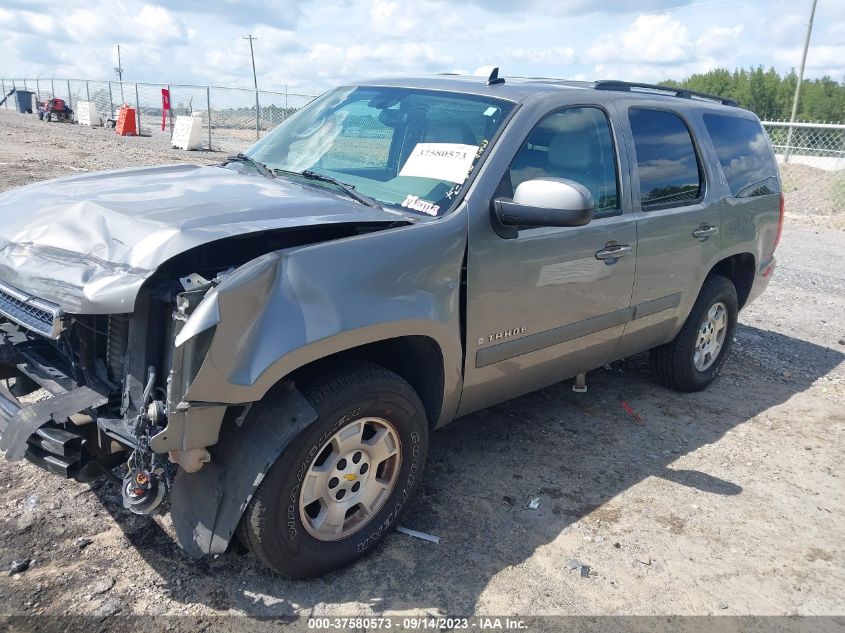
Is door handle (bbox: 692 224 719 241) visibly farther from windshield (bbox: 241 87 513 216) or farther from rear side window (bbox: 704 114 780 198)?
windshield (bbox: 241 87 513 216)

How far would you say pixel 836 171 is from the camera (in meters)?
17.1

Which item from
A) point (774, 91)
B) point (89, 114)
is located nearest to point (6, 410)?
point (89, 114)

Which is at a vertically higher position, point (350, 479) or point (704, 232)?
point (704, 232)

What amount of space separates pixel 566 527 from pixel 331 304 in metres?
1.72

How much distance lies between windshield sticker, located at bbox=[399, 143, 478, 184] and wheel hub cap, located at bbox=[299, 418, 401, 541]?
46.8 inches

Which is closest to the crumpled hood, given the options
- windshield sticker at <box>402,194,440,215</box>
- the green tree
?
windshield sticker at <box>402,194,440,215</box>

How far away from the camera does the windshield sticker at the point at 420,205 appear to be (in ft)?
10.2

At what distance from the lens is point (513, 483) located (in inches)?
149

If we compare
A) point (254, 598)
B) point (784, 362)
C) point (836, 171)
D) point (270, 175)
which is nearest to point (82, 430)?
point (254, 598)

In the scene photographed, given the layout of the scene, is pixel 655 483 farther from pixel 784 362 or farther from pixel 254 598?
pixel 784 362

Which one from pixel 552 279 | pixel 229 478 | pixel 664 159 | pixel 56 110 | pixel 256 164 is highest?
pixel 56 110

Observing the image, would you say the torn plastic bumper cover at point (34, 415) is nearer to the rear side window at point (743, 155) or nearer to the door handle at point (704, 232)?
the door handle at point (704, 232)

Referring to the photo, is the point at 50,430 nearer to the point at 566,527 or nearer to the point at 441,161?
the point at 441,161

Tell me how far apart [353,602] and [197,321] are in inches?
52.3
